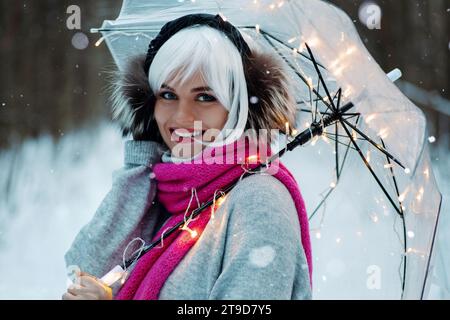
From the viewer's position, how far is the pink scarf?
1630 millimetres

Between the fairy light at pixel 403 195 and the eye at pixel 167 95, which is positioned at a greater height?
the eye at pixel 167 95

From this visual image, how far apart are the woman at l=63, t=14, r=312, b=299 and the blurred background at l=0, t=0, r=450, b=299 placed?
7.33 ft

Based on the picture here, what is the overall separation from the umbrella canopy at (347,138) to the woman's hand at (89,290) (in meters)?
0.67

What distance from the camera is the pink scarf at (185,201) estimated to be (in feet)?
5.35

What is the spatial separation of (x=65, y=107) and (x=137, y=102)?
11.5 ft

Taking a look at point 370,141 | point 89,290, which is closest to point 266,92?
point 370,141

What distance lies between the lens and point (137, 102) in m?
1.93

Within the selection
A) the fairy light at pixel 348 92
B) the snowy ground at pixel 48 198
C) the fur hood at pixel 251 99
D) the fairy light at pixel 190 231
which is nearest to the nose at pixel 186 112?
the fur hood at pixel 251 99

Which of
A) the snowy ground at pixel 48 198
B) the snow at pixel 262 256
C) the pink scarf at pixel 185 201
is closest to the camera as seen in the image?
the snow at pixel 262 256

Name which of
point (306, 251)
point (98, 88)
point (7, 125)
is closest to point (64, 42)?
point (98, 88)

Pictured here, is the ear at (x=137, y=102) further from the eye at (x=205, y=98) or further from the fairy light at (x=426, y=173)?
the fairy light at (x=426, y=173)

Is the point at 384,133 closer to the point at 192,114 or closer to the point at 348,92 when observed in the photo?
the point at 348,92

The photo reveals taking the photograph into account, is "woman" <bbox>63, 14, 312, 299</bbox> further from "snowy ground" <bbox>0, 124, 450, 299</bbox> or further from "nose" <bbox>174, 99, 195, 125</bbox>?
"snowy ground" <bbox>0, 124, 450, 299</bbox>

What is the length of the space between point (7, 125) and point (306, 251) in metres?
3.83
